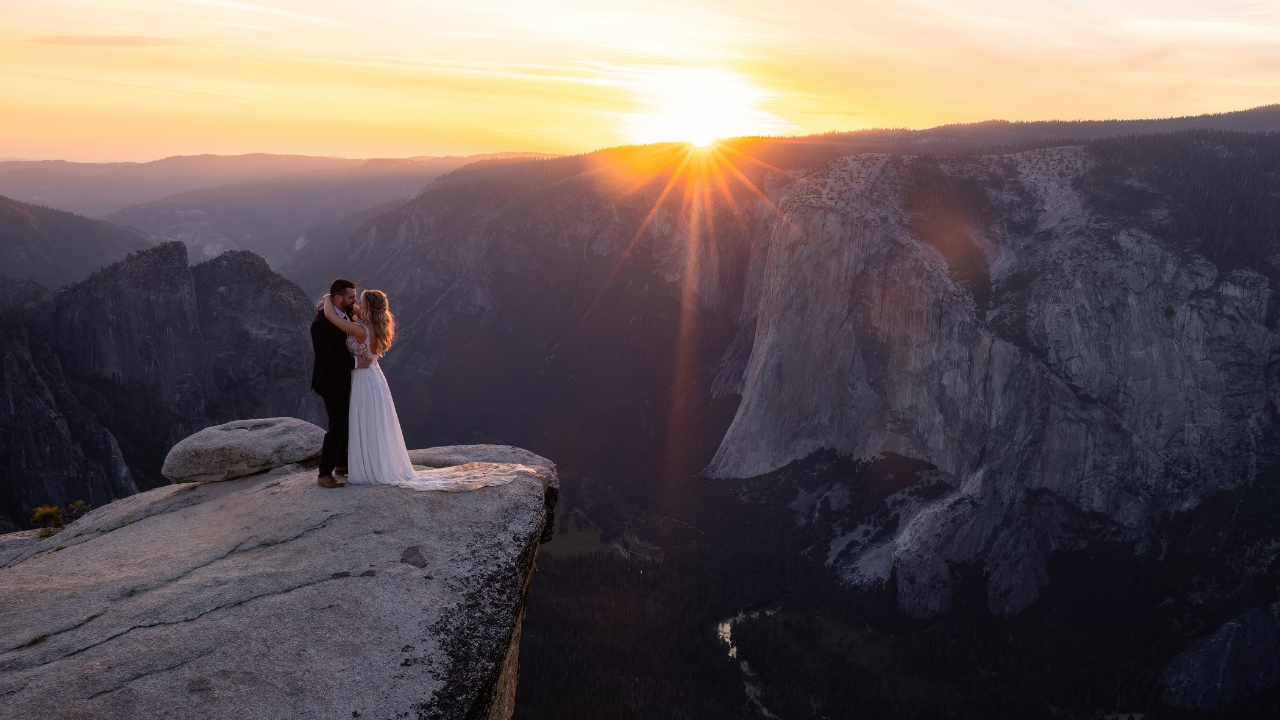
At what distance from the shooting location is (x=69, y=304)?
70812 mm

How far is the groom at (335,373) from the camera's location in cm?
1628

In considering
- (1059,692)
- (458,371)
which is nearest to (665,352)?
(458,371)

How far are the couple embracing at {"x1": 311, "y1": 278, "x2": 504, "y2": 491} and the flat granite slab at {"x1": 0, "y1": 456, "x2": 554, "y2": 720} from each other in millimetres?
660

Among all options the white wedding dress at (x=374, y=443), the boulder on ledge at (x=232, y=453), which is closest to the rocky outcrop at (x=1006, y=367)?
the boulder on ledge at (x=232, y=453)

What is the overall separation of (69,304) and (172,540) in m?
71.3

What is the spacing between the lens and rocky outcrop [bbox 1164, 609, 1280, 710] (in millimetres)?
56594

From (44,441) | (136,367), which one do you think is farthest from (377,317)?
(136,367)

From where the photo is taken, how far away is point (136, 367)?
72.3 meters

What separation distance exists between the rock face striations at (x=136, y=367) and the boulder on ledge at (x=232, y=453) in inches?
2004

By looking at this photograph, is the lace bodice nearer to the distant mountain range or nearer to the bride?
the bride

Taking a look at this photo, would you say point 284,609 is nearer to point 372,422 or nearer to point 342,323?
point 372,422

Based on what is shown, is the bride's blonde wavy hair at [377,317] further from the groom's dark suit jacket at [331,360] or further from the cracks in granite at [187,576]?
the cracks in granite at [187,576]

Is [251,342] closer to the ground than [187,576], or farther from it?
closer to the ground

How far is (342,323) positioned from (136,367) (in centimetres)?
6964
